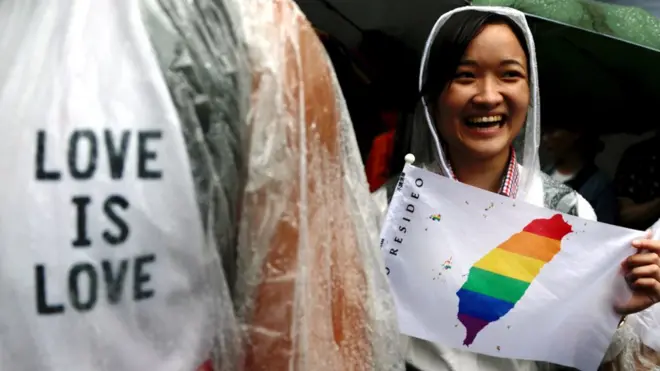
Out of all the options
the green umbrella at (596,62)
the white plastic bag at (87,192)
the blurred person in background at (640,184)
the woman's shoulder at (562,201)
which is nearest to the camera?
the white plastic bag at (87,192)

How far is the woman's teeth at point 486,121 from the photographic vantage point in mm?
989

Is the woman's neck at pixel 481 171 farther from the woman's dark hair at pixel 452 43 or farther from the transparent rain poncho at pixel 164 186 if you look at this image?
the transparent rain poncho at pixel 164 186

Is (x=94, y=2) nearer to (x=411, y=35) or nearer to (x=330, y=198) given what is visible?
(x=330, y=198)

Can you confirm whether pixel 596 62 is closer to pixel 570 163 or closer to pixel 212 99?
pixel 570 163

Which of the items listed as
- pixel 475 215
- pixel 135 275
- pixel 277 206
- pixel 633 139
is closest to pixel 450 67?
pixel 475 215

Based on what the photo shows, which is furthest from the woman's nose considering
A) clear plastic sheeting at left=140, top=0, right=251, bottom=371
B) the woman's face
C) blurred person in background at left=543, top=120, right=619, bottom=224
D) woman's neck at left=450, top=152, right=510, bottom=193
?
blurred person in background at left=543, top=120, right=619, bottom=224

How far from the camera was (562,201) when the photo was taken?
102 cm

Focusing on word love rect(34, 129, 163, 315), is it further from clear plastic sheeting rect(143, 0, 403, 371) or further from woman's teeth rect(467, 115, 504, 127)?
woman's teeth rect(467, 115, 504, 127)

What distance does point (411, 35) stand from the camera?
56.2 inches

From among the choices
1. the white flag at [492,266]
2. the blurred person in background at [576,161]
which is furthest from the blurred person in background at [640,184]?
the white flag at [492,266]

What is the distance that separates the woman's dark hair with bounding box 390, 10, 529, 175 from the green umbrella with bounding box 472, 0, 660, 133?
0.08 metres

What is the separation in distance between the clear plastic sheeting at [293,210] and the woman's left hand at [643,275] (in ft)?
1.72

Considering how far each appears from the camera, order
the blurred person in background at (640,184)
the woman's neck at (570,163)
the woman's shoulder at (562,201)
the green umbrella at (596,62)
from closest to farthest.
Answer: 1. the woman's shoulder at (562,201)
2. the green umbrella at (596,62)
3. the blurred person in background at (640,184)
4. the woman's neck at (570,163)

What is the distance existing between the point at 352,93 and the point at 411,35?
0.86ft
